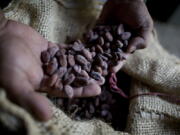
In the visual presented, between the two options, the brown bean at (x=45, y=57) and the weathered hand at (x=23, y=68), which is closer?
the weathered hand at (x=23, y=68)

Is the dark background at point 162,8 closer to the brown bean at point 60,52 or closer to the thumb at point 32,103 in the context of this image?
the brown bean at point 60,52

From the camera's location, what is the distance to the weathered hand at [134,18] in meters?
0.89

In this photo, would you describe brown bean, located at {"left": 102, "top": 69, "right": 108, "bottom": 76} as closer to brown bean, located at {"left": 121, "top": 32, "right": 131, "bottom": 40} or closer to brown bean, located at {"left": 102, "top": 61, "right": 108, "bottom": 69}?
brown bean, located at {"left": 102, "top": 61, "right": 108, "bottom": 69}

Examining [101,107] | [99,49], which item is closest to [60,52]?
[99,49]

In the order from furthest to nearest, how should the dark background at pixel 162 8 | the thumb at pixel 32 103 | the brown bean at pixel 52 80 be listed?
the dark background at pixel 162 8, the brown bean at pixel 52 80, the thumb at pixel 32 103

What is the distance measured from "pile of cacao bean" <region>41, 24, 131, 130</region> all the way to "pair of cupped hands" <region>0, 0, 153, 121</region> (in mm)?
25

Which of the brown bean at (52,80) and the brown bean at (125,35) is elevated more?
the brown bean at (125,35)

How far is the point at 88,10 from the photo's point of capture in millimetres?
1056

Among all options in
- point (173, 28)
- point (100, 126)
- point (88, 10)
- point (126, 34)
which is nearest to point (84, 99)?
point (100, 126)

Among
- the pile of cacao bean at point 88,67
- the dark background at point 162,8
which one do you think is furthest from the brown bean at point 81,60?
the dark background at point 162,8

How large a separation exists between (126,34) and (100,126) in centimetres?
32

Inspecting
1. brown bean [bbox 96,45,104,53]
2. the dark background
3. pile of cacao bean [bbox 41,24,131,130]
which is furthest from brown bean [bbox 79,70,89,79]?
the dark background

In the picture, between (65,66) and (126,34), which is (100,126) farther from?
(126,34)

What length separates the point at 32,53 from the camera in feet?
2.32
